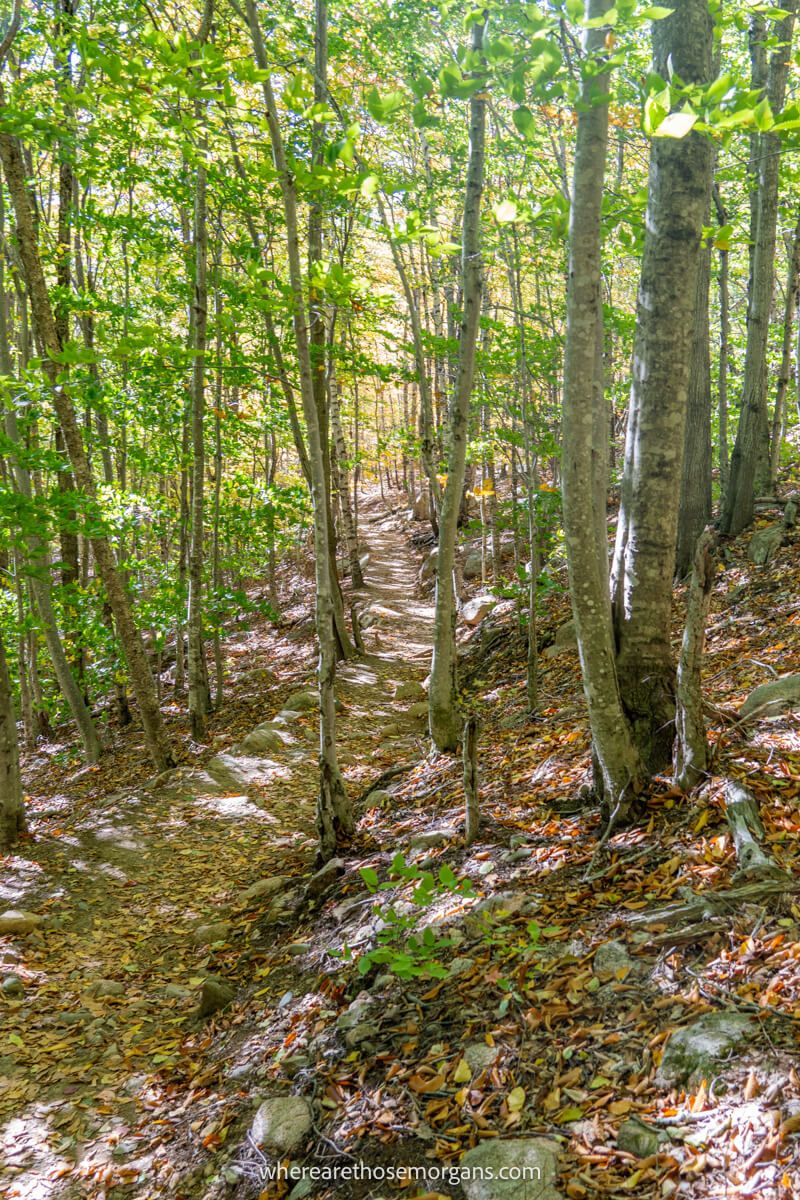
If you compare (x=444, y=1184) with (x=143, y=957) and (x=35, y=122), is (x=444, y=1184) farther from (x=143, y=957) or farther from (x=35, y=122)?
(x=35, y=122)

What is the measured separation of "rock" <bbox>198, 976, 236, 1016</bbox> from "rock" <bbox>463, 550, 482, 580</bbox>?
12.1 meters

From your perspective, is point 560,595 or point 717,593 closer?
point 717,593

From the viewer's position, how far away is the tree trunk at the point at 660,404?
3678mm

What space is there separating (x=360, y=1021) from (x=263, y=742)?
578cm

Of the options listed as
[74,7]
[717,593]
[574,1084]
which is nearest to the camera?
[574,1084]

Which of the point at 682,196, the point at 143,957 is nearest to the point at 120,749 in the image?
the point at 143,957

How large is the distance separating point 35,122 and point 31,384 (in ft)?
5.81

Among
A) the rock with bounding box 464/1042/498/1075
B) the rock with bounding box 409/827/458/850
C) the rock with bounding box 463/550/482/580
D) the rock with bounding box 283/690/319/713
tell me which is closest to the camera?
the rock with bounding box 464/1042/498/1075

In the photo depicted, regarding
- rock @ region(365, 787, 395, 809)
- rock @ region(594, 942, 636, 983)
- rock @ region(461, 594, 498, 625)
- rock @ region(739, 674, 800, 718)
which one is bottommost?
rock @ region(365, 787, 395, 809)

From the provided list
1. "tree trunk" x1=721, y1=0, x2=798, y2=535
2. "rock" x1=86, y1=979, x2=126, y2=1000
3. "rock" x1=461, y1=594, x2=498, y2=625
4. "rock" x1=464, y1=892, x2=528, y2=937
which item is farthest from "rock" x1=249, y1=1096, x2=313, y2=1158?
"rock" x1=461, y1=594, x2=498, y2=625

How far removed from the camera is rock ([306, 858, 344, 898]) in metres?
4.91

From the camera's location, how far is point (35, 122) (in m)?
4.87

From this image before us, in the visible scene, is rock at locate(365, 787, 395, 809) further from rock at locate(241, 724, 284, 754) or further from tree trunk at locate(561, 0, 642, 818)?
rock at locate(241, 724, 284, 754)

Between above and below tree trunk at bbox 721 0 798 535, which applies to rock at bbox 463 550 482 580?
below
